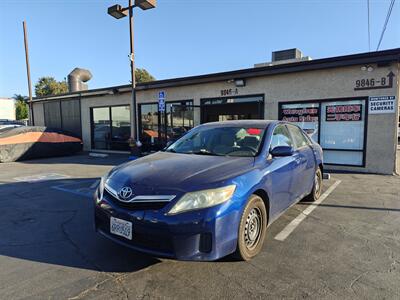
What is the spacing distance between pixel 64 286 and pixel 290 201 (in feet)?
10.3

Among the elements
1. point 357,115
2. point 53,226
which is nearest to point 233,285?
point 53,226

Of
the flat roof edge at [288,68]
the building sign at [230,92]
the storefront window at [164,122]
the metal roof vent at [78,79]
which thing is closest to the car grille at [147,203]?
the flat roof edge at [288,68]

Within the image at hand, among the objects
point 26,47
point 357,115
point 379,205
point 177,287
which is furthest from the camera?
point 26,47

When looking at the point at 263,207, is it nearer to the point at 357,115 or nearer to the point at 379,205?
the point at 379,205

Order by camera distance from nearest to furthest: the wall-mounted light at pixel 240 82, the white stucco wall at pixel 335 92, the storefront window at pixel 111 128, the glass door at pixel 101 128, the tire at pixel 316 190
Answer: the tire at pixel 316 190
the white stucco wall at pixel 335 92
the wall-mounted light at pixel 240 82
the storefront window at pixel 111 128
the glass door at pixel 101 128

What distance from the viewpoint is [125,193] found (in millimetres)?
2873

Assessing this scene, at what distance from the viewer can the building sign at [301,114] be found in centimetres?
973

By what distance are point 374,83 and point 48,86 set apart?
49.4 meters

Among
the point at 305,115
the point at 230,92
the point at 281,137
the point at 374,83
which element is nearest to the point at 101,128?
the point at 230,92

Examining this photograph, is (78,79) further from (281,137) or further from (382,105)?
(281,137)

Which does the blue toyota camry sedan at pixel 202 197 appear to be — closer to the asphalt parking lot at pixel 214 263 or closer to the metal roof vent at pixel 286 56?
the asphalt parking lot at pixel 214 263

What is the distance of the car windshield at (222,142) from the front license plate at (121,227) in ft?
4.81

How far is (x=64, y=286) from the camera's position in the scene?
2.69 meters

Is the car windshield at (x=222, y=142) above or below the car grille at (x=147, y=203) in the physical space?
above
